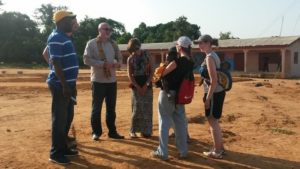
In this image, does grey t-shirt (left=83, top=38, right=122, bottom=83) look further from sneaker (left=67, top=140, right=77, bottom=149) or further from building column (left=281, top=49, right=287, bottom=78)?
building column (left=281, top=49, right=287, bottom=78)

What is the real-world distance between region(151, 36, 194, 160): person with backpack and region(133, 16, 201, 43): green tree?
2104 inches

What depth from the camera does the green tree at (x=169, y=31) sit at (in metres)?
61.0

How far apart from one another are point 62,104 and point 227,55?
1289 inches

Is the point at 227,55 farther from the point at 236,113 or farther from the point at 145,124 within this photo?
the point at 145,124

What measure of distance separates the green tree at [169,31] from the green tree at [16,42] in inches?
730

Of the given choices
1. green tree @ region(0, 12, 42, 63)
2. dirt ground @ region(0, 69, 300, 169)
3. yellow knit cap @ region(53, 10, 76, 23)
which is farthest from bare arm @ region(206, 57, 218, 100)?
green tree @ region(0, 12, 42, 63)

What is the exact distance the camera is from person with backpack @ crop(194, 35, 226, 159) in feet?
18.2

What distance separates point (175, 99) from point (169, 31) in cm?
5807

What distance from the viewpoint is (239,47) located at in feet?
111

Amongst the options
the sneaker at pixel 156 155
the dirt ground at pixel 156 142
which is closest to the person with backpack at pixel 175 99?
the sneaker at pixel 156 155

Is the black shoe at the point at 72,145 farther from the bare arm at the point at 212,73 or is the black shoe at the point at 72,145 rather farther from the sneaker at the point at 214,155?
the bare arm at the point at 212,73

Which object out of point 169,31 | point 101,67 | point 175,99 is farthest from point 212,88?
point 169,31

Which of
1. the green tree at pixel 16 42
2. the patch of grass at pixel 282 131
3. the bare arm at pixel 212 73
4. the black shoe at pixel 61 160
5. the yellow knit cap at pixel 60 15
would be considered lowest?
the patch of grass at pixel 282 131

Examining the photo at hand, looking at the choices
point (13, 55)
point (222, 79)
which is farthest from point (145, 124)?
point (13, 55)
